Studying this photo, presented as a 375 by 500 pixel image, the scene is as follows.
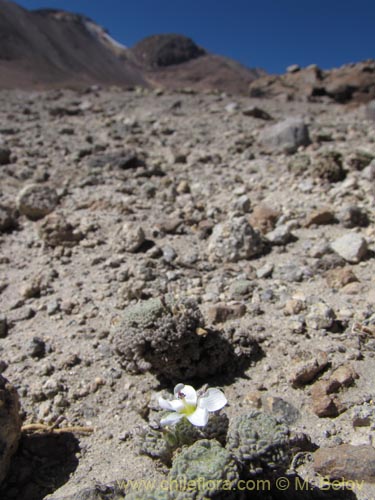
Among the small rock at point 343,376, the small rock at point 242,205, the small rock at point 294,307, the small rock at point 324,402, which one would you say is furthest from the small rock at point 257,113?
the small rock at point 324,402

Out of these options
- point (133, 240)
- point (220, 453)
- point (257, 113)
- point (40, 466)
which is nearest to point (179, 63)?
point (257, 113)

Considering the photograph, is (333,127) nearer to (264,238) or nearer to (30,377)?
(264,238)

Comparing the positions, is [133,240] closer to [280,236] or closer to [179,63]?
[280,236]

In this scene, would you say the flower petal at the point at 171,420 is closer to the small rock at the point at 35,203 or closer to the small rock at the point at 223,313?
the small rock at the point at 223,313

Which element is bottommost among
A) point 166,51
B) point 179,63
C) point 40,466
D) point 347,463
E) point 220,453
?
point 40,466

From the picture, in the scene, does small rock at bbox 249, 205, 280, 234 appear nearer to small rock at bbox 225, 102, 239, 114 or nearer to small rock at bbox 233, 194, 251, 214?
small rock at bbox 233, 194, 251, 214

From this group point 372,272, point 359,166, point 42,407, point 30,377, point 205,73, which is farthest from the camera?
point 205,73

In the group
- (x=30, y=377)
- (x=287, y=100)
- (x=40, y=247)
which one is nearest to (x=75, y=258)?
(x=40, y=247)
